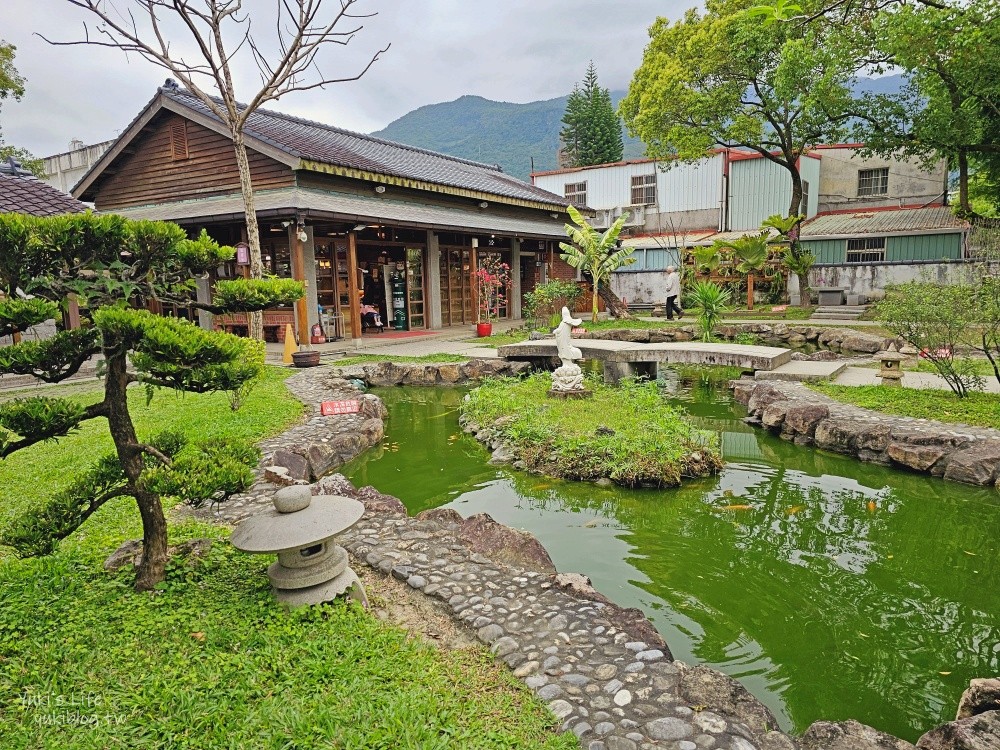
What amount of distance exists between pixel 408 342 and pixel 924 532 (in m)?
11.7

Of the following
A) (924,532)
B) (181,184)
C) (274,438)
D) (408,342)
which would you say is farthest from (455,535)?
(181,184)

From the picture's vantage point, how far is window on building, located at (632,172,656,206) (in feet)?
88.7

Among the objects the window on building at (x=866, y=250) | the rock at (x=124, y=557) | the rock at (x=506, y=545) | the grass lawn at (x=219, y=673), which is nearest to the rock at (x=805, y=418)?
the rock at (x=506, y=545)

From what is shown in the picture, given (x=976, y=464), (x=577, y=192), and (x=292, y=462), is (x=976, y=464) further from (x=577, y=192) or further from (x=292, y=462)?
(x=577, y=192)

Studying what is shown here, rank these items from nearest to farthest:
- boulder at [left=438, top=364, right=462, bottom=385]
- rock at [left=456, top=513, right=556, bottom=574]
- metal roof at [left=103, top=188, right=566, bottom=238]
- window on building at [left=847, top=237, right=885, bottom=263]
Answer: rock at [left=456, top=513, right=556, bottom=574] → boulder at [left=438, top=364, right=462, bottom=385] → metal roof at [left=103, top=188, right=566, bottom=238] → window on building at [left=847, top=237, right=885, bottom=263]

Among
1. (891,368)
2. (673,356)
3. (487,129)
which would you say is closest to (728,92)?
(673,356)

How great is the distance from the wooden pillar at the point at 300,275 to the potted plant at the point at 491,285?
16.6 ft

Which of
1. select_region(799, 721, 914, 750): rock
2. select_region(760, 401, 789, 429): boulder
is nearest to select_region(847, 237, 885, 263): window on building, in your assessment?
select_region(760, 401, 789, 429): boulder

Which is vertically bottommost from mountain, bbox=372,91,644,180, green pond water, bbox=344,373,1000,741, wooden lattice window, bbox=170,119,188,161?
green pond water, bbox=344,373,1000,741

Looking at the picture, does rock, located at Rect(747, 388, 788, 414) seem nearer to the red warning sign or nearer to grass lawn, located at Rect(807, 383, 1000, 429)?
grass lawn, located at Rect(807, 383, 1000, 429)

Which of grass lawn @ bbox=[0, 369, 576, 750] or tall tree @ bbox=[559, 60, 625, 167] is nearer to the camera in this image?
grass lawn @ bbox=[0, 369, 576, 750]

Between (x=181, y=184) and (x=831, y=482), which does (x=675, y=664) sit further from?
(x=181, y=184)

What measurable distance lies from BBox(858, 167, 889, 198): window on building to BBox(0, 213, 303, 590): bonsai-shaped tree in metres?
27.5

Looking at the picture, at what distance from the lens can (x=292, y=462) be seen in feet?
22.0
